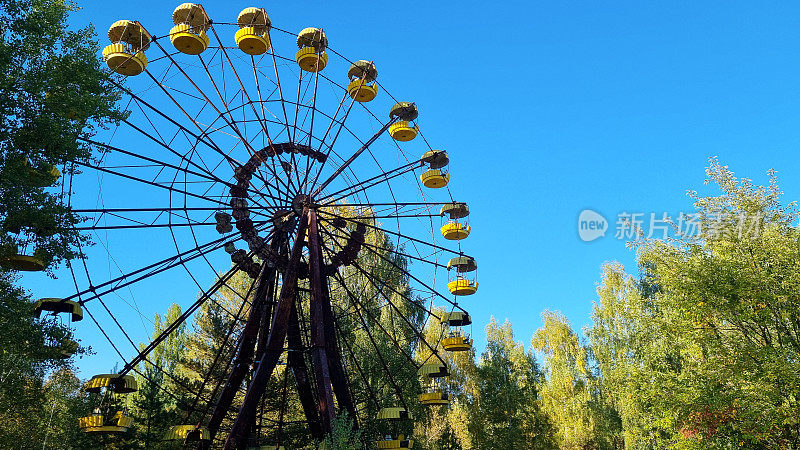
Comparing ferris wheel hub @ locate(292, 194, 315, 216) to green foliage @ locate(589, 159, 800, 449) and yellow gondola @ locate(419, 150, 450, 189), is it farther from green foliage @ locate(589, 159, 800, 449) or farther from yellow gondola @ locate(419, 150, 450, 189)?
green foliage @ locate(589, 159, 800, 449)

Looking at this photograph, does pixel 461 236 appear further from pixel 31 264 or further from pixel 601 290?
pixel 601 290

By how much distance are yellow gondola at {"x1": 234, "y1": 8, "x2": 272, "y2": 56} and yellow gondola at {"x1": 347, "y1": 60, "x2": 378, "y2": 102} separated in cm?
372

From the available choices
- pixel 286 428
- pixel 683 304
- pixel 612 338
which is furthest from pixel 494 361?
pixel 683 304

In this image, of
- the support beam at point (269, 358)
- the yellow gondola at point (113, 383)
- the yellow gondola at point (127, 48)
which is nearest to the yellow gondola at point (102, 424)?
the yellow gondola at point (113, 383)

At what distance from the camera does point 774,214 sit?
17688 millimetres

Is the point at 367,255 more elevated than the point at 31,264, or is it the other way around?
the point at 367,255

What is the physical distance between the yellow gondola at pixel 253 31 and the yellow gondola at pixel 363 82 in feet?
12.2

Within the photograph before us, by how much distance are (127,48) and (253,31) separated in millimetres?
3373

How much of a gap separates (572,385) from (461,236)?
21.1 meters

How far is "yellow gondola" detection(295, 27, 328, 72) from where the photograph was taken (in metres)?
18.9

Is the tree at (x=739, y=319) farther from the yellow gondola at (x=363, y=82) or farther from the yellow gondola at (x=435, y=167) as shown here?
the yellow gondola at (x=363, y=82)

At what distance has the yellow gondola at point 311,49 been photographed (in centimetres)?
1889

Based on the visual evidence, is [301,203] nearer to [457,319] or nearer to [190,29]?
[190,29]

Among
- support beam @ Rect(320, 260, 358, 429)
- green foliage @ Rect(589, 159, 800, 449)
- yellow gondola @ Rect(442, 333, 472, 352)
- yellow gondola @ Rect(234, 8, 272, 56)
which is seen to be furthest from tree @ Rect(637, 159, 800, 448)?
yellow gondola @ Rect(234, 8, 272, 56)
